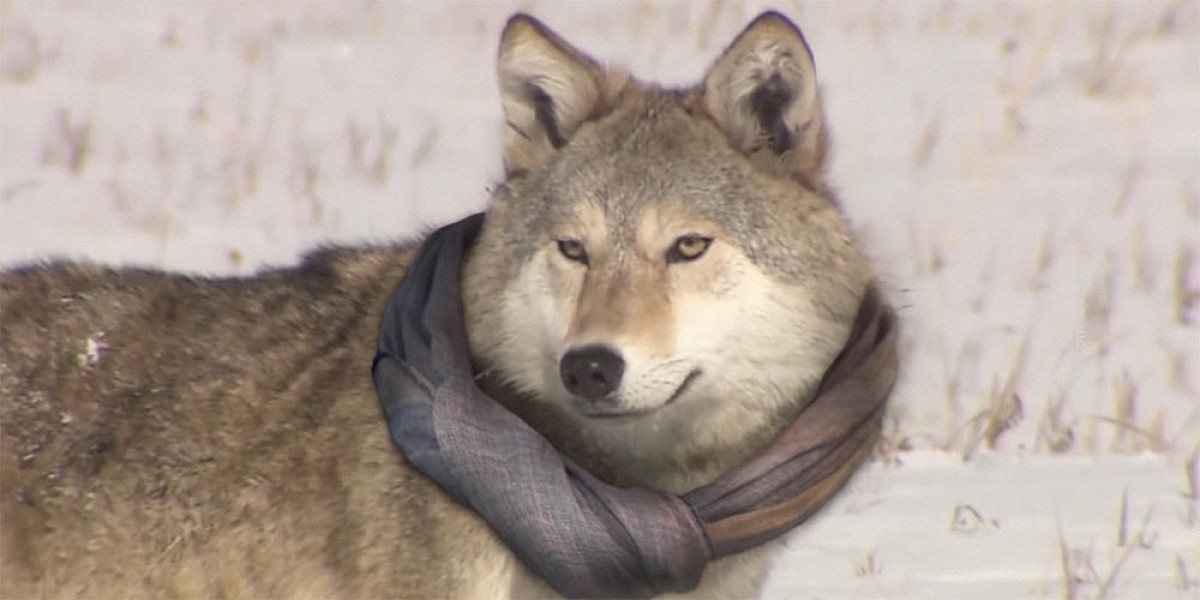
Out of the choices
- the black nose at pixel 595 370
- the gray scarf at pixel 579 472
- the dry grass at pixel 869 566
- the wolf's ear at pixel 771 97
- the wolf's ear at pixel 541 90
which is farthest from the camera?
the dry grass at pixel 869 566

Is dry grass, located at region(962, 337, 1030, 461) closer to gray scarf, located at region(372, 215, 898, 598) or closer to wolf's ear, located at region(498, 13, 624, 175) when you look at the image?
gray scarf, located at region(372, 215, 898, 598)

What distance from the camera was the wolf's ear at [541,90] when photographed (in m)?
5.32

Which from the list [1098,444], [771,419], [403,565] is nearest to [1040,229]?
[1098,444]

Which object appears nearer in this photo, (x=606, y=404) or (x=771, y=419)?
(x=606, y=404)

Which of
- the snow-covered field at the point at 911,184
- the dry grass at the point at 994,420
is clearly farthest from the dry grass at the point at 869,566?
the dry grass at the point at 994,420

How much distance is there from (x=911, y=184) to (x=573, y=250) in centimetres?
518

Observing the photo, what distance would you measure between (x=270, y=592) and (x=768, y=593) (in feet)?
5.81

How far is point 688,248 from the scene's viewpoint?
513 centimetres

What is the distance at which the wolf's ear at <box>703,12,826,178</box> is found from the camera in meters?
5.17

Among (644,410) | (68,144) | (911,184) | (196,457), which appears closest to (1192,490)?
(644,410)

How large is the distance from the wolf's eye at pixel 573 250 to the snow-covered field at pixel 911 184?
37.8 inches

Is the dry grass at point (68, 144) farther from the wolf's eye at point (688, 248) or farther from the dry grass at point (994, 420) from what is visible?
the wolf's eye at point (688, 248)

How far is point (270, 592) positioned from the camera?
5.13m

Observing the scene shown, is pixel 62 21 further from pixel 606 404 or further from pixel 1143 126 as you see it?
pixel 606 404
